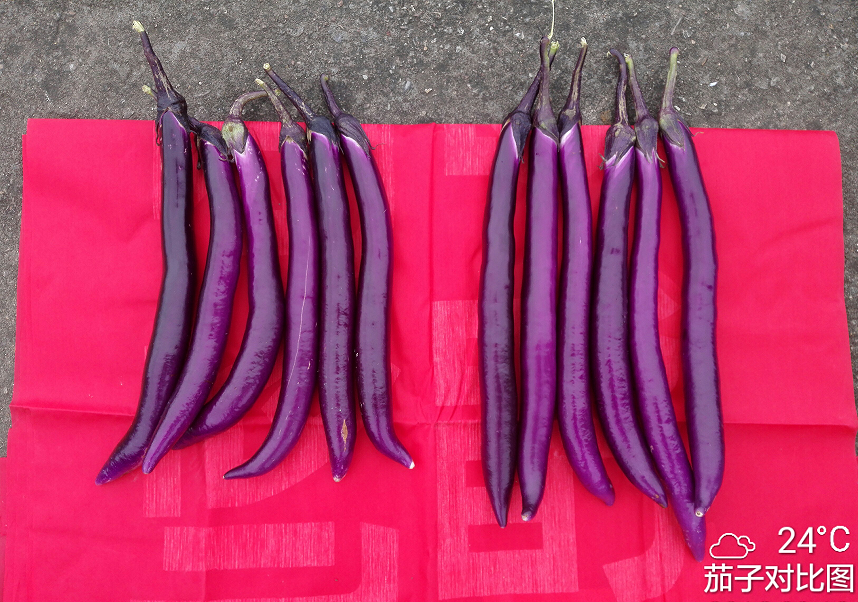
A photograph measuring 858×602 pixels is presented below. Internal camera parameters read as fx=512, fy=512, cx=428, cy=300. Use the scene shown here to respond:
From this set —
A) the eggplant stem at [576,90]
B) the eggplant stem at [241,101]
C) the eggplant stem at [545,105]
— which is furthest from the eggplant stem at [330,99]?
the eggplant stem at [576,90]

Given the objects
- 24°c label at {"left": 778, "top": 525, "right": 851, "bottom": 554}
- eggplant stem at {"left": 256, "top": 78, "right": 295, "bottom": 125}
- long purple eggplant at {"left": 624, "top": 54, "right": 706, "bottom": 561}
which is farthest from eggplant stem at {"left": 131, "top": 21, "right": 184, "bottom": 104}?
24°c label at {"left": 778, "top": 525, "right": 851, "bottom": 554}

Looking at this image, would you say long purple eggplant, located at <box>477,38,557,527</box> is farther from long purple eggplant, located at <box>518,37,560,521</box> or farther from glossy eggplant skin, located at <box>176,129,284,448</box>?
glossy eggplant skin, located at <box>176,129,284,448</box>

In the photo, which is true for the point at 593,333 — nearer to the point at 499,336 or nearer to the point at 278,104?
the point at 499,336

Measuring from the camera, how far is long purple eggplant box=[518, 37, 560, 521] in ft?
6.37

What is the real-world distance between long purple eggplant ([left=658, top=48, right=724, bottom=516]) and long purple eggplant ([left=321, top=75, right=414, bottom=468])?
113cm

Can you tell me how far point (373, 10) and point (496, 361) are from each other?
1698mm

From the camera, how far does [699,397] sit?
200 cm

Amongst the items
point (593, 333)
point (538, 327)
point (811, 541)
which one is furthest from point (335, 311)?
point (811, 541)

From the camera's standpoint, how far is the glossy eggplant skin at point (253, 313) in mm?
1976

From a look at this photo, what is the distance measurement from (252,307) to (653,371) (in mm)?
1577

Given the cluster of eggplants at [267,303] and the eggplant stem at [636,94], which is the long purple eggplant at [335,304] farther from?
the eggplant stem at [636,94]

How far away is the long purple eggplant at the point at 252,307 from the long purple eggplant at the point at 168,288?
0.52 feet

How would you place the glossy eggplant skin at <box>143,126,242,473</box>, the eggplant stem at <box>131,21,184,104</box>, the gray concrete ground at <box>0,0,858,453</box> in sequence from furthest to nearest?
1. the gray concrete ground at <box>0,0,858,453</box>
2. the eggplant stem at <box>131,21,184,104</box>
3. the glossy eggplant skin at <box>143,126,242,473</box>

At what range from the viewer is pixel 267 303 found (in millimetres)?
1996
